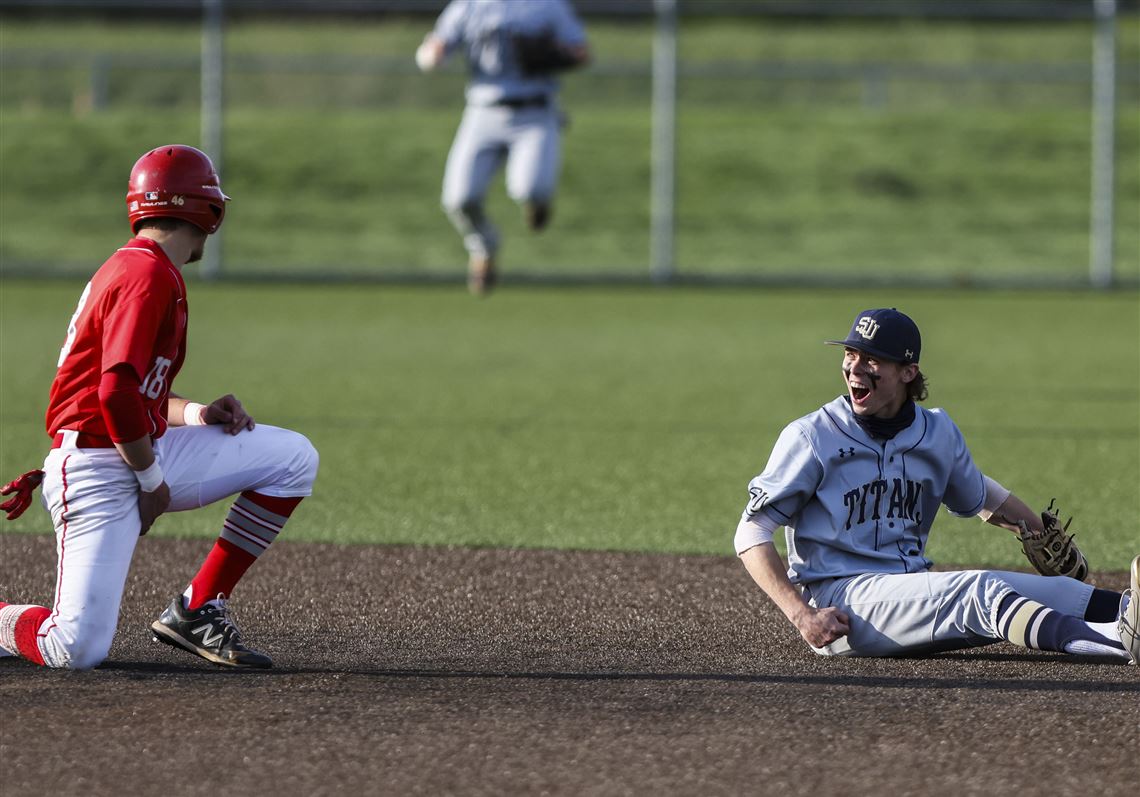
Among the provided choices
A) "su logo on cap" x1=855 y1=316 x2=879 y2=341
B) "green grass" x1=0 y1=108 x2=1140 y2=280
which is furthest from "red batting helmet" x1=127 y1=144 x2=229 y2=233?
"green grass" x1=0 y1=108 x2=1140 y2=280

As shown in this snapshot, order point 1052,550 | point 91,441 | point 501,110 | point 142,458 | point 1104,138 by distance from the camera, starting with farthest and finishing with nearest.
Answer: point 1104,138, point 501,110, point 1052,550, point 91,441, point 142,458

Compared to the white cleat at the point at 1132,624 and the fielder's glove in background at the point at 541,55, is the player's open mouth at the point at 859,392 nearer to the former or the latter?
the white cleat at the point at 1132,624

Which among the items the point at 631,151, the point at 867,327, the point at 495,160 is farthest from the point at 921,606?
the point at 631,151

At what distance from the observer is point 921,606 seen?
17.5 ft

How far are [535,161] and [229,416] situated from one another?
7889 millimetres

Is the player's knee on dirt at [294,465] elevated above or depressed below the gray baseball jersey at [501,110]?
below

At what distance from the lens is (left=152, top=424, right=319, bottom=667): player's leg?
5.20 metres

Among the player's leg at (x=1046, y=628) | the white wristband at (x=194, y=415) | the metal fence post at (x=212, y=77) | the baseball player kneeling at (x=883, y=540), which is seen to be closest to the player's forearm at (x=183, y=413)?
the white wristband at (x=194, y=415)

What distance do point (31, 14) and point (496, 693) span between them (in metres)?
35.0

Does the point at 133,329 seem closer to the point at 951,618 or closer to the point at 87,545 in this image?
the point at 87,545

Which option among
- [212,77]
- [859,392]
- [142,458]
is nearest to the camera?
[142,458]

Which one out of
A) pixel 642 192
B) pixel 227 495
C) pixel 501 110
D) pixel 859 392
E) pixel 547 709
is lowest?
pixel 547 709

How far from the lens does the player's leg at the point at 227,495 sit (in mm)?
5199

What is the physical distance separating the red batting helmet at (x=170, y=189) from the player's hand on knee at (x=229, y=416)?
529mm
